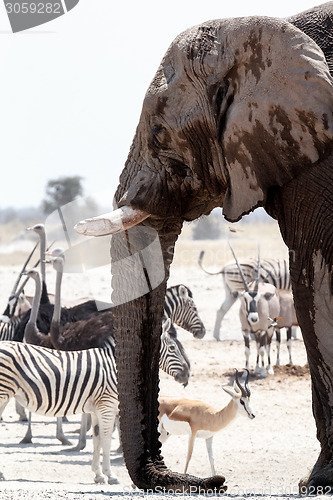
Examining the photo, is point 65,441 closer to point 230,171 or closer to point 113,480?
point 113,480

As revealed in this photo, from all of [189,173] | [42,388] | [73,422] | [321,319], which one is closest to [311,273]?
[321,319]

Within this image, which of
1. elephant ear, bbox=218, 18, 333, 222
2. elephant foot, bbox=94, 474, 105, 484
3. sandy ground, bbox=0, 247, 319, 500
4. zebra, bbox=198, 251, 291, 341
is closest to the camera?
elephant ear, bbox=218, 18, 333, 222

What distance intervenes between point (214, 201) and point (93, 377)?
14.1 feet

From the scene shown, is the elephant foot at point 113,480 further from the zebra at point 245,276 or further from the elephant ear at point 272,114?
the zebra at point 245,276

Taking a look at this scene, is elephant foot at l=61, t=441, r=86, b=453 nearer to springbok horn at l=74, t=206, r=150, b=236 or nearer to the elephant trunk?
the elephant trunk

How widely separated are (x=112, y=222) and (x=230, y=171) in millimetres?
558

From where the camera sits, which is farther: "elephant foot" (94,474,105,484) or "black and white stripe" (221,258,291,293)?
"black and white stripe" (221,258,291,293)

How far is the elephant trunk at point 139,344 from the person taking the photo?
15.6ft

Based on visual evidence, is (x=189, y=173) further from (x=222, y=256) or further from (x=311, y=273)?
(x=222, y=256)

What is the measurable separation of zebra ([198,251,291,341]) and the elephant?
1064 centimetres

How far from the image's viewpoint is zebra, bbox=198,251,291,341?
16.3 m

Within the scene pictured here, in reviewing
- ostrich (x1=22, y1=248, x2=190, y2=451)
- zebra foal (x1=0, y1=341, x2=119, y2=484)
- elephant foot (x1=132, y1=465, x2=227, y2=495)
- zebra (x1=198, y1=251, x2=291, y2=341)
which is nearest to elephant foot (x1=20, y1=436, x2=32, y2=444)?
ostrich (x1=22, y1=248, x2=190, y2=451)

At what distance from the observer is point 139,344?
4.90 m

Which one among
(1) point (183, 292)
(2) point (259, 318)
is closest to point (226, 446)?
(1) point (183, 292)
